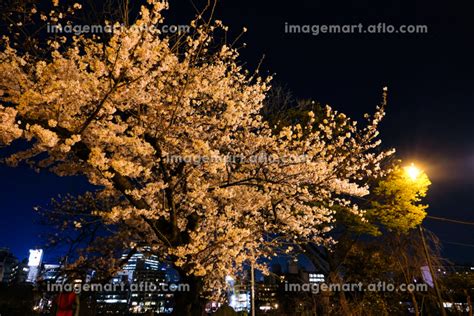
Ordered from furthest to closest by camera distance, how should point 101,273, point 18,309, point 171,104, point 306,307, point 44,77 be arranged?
1. point 306,307
2. point 18,309
3. point 101,273
4. point 171,104
5. point 44,77

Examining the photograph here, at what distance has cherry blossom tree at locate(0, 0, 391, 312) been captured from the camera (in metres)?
6.05

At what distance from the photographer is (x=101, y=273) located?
10867mm

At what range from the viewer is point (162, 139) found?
7387 millimetres

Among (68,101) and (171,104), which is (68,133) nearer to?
(68,101)

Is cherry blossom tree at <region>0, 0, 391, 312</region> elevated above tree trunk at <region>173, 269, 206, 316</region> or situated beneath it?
elevated above

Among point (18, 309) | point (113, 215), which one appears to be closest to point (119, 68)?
point (113, 215)

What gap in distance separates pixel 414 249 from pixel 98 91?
13.3 metres

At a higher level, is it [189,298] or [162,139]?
[162,139]

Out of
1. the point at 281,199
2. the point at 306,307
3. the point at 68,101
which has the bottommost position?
the point at 306,307

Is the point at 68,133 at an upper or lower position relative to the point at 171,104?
lower

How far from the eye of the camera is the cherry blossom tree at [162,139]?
605 cm

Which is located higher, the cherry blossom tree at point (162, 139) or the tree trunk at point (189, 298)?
the cherry blossom tree at point (162, 139)

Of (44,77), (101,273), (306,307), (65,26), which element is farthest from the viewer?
(306,307)

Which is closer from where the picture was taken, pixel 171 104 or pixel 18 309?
pixel 171 104
